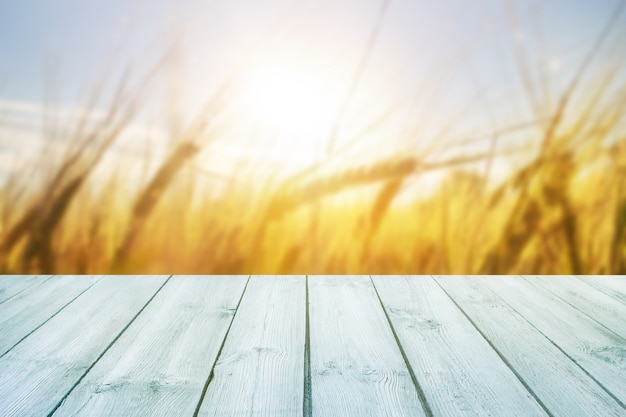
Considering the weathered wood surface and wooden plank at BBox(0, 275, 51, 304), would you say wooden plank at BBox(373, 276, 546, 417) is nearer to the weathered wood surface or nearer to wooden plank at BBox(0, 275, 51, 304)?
the weathered wood surface

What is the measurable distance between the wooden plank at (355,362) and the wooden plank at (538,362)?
0.21 meters

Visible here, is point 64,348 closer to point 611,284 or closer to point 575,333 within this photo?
point 575,333

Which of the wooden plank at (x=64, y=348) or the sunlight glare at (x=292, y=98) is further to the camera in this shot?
the sunlight glare at (x=292, y=98)

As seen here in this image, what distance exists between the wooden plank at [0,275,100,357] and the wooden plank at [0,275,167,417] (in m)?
0.03

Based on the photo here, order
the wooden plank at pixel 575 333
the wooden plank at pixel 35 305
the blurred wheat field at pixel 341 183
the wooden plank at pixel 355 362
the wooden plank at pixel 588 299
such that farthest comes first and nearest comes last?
the blurred wheat field at pixel 341 183 < the wooden plank at pixel 588 299 < the wooden plank at pixel 35 305 < the wooden plank at pixel 575 333 < the wooden plank at pixel 355 362

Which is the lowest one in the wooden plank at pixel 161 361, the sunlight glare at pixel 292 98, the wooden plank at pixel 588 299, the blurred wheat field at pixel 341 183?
Result: the wooden plank at pixel 161 361

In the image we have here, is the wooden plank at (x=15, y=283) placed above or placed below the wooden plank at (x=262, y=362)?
above

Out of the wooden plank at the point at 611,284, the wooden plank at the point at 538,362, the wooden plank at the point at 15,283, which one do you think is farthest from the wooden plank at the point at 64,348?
the wooden plank at the point at 611,284

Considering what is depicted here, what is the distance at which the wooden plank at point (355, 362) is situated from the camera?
34.8 inches

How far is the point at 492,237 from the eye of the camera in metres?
1.91

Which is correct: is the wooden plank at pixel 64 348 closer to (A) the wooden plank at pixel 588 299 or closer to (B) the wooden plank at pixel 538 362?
(B) the wooden plank at pixel 538 362

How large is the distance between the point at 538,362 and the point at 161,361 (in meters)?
0.70

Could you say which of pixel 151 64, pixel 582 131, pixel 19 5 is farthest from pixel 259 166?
pixel 582 131

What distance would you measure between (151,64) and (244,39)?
0.97 feet
